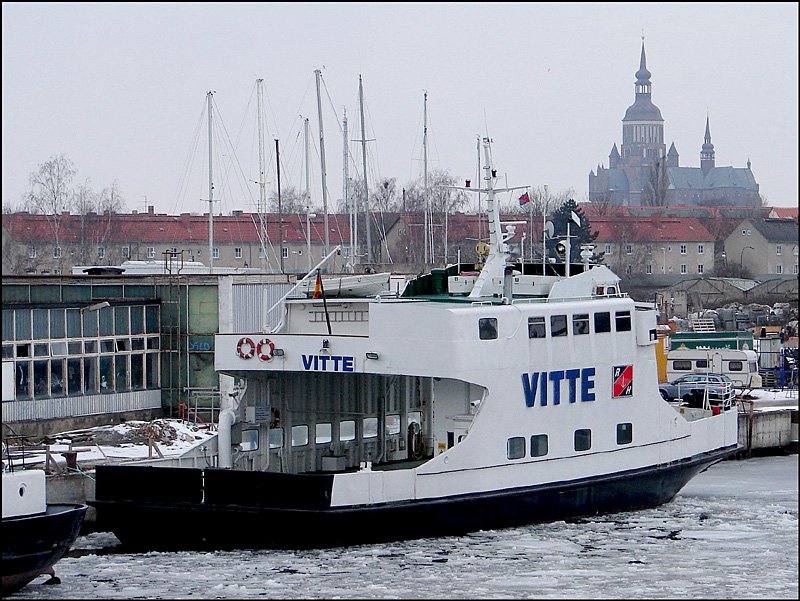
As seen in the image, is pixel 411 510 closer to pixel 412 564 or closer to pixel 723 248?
pixel 412 564

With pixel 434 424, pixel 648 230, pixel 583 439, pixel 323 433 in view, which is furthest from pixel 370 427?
pixel 648 230

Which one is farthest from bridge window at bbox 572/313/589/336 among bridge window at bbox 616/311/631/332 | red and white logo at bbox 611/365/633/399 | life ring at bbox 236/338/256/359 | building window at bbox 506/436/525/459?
life ring at bbox 236/338/256/359

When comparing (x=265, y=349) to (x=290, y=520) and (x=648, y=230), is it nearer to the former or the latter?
(x=290, y=520)

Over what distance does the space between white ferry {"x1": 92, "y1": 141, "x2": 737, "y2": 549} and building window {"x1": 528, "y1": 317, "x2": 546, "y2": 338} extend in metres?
0.03

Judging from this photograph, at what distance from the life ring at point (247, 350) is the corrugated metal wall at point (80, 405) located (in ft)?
31.0

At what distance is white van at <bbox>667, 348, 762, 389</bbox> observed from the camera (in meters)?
48.3

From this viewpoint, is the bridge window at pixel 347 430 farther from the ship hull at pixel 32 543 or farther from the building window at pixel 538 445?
the ship hull at pixel 32 543

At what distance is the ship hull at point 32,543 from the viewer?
2019 centimetres

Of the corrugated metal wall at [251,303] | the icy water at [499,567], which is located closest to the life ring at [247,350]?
the icy water at [499,567]

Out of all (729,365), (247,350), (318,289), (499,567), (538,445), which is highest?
(318,289)

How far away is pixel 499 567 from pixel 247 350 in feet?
21.3

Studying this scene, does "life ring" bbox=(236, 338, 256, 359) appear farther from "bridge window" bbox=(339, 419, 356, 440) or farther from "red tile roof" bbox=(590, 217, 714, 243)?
"red tile roof" bbox=(590, 217, 714, 243)

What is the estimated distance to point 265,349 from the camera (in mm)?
24969

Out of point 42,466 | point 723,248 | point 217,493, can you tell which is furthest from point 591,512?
point 723,248
